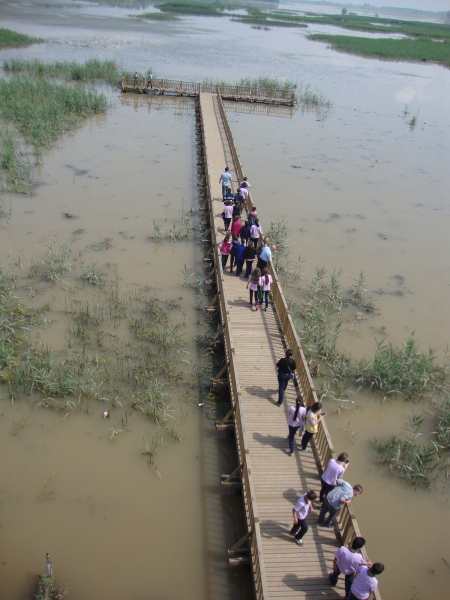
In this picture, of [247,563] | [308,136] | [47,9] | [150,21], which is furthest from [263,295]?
[47,9]

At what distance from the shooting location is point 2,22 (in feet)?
203

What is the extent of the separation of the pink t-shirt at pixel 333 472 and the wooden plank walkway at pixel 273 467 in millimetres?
795

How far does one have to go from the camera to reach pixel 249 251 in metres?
12.8

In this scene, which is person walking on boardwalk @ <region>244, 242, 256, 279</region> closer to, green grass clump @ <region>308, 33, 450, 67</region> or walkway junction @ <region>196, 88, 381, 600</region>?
walkway junction @ <region>196, 88, 381, 600</region>

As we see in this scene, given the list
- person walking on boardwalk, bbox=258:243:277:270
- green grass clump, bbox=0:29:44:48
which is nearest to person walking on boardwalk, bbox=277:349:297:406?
person walking on boardwalk, bbox=258:243:277:270

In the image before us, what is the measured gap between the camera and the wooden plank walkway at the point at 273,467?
673cm

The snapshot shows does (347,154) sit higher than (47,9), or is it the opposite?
(47,9)

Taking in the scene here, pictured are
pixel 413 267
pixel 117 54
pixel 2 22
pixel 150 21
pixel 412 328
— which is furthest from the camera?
pixel 150 21

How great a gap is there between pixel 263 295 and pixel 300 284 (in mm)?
3226

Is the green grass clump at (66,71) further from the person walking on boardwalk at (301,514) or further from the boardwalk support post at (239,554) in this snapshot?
the person walking on boardwalk at (301,514)

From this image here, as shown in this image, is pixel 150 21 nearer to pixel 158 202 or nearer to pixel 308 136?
pixel 308 136

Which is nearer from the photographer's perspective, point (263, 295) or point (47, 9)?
point (263, 295)

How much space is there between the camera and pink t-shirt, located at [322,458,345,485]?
7.09m

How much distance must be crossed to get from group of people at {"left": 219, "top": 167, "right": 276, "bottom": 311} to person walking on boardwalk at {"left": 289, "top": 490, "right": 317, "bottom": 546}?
5.69 m
